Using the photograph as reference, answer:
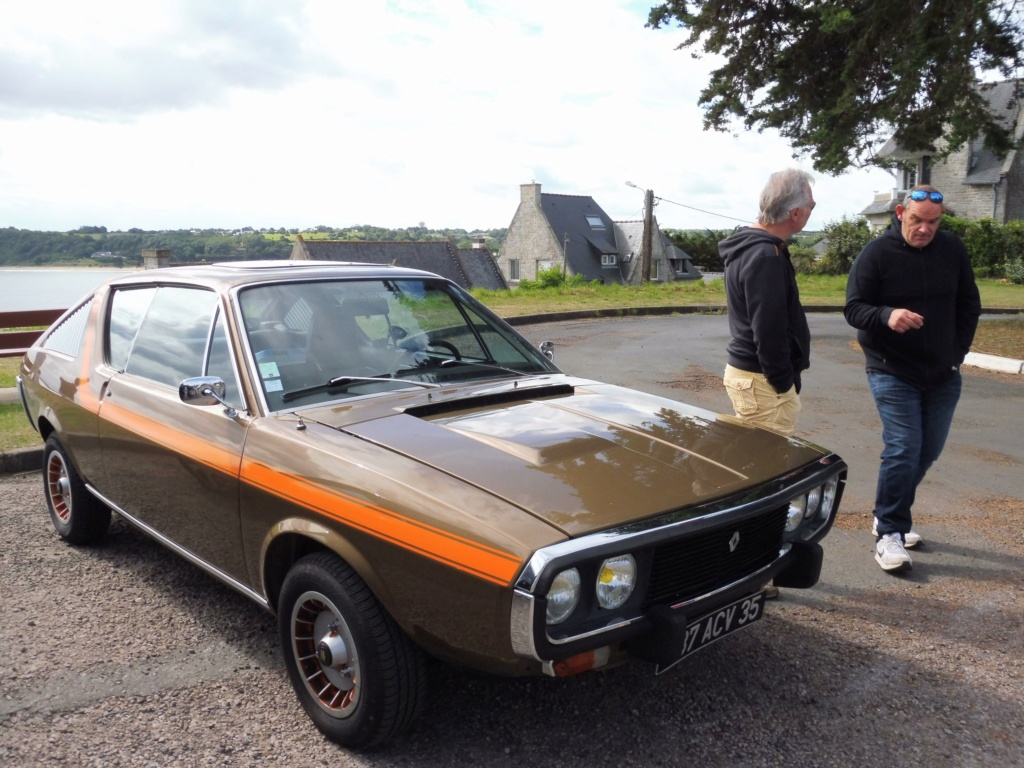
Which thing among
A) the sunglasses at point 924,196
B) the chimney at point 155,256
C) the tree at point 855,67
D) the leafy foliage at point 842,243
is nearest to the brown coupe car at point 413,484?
the chimney at point 155,256

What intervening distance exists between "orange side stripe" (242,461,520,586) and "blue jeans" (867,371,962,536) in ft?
10.2

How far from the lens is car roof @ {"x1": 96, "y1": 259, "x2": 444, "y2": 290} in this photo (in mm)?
4051

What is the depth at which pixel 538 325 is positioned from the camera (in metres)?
17.7

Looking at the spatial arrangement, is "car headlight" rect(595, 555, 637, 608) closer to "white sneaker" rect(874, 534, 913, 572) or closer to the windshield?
the windshield

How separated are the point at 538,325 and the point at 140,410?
13757 mm

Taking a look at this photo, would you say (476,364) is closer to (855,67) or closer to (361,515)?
(361,515)

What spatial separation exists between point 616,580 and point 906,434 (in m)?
2.85

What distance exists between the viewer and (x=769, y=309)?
4.07m

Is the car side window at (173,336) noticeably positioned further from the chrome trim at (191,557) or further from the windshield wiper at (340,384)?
the chrome trim at (191,557)

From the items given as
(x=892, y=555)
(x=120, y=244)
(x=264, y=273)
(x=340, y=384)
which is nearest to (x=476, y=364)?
(x=340, y=384)

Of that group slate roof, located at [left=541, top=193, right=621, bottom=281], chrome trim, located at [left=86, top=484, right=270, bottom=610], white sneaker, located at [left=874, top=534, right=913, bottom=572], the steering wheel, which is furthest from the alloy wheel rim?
slate roof, located at [left=541, top=193, right=621, bottom=281]

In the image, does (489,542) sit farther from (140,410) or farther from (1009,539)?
(1009,539)

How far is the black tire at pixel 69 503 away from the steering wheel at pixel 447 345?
2.20 m

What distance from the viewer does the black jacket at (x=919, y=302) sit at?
187 inches
